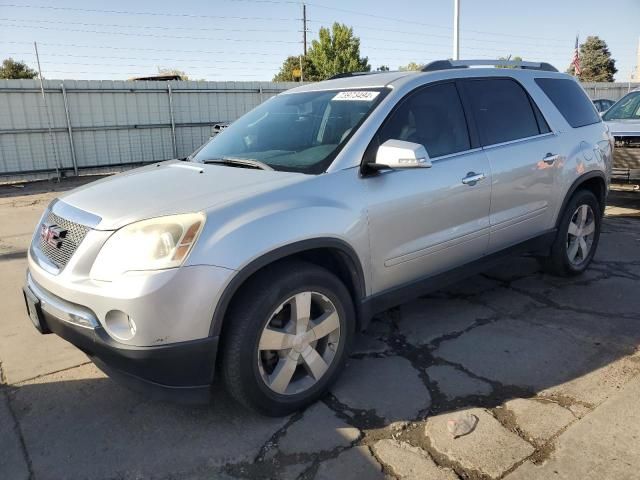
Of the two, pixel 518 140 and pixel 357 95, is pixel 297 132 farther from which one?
pixel 518 140

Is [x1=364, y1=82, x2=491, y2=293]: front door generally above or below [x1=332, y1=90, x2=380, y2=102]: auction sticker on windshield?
below

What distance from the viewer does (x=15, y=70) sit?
4806 centimetres

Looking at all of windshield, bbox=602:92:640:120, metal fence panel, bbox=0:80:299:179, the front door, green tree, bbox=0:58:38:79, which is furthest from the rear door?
green tree, bbox=0:58:38:79

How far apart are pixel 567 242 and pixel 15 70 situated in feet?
179

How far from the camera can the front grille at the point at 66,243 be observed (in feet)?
8.64

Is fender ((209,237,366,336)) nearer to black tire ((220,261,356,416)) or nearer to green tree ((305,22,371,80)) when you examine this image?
black tire ((220,261,356,416))

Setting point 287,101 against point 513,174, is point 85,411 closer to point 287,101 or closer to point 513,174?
point 287,101

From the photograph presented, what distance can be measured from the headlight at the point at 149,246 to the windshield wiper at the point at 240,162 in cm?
77

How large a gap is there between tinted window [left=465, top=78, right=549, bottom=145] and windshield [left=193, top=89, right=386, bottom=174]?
2.92 feet

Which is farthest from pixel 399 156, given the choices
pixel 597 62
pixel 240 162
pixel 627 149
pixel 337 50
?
pixel 597 62

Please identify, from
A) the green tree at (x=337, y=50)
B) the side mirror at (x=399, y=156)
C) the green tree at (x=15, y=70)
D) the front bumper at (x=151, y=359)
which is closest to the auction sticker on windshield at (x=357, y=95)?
the side mirror at (x=399, y=156)

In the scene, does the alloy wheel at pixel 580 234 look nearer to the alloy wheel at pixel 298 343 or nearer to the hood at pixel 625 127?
the alloy wheel at pixel 298 343

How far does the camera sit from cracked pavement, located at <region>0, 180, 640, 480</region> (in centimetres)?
247

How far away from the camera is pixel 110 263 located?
243cm
